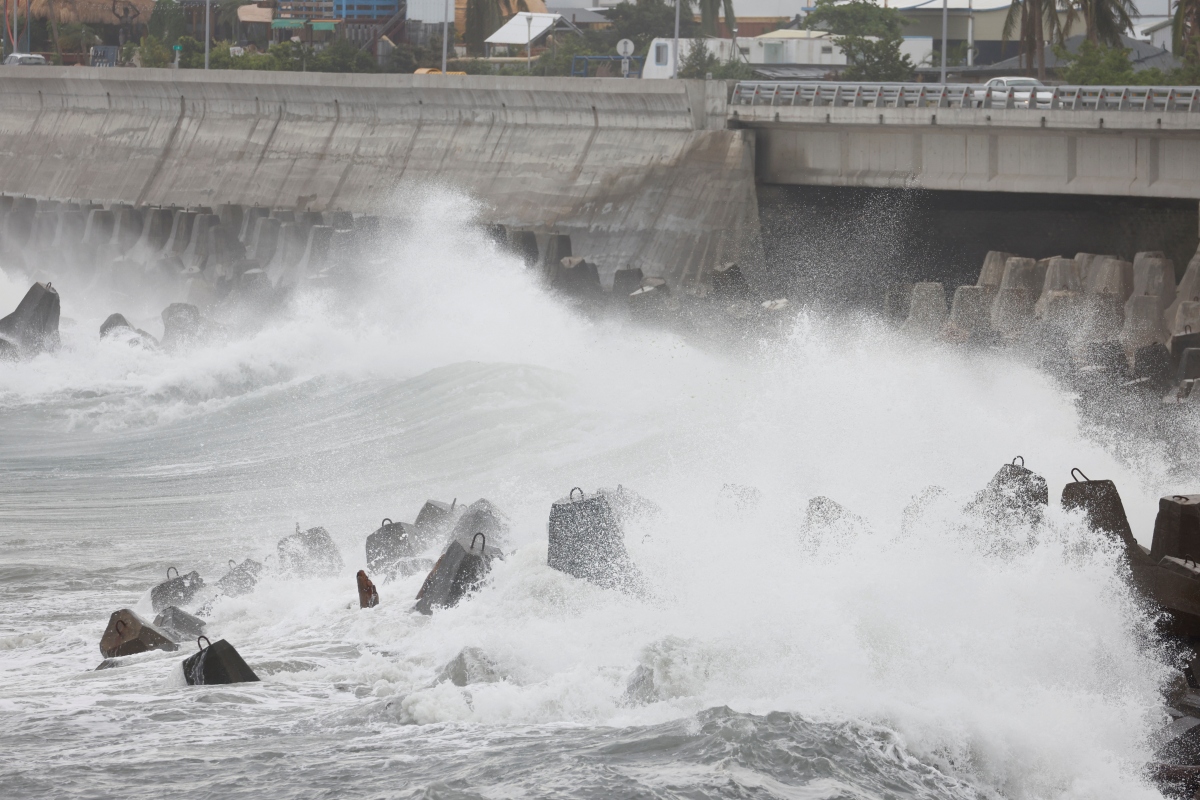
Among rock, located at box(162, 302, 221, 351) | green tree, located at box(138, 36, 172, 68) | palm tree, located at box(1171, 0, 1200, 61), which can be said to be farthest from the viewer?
green tree, located at box(138, 36, 172, 68)

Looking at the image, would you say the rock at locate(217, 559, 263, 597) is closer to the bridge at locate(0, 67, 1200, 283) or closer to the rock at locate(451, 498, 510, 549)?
the rock at locate(451, 498, 510, 549)

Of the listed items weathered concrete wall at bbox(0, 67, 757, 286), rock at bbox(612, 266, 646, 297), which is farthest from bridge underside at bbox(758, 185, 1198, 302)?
rock at bbox(612, 266, 646, 297)

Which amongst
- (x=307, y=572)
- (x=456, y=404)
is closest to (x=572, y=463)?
(x=456, y=404)

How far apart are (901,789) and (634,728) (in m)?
1.37

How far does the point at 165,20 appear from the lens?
54750mm

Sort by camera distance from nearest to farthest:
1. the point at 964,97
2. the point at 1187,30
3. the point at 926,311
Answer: the point at 926,311 → the point at 964,97 → the point at 1187,30

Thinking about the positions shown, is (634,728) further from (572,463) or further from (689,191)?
(689,191)

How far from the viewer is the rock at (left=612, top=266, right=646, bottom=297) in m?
22.9

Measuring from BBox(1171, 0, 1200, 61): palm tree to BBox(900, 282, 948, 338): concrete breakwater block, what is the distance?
489 inches

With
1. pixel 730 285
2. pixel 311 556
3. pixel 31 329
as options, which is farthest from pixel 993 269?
pixel 31 329

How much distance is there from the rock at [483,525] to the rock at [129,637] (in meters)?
2.41

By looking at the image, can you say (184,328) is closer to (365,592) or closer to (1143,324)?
(1143,324)

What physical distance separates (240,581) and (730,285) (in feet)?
42.8

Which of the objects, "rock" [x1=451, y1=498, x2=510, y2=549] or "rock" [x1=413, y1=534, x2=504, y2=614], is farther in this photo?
"rock" [x1=451, y1=498, x2=510, y2=549]
